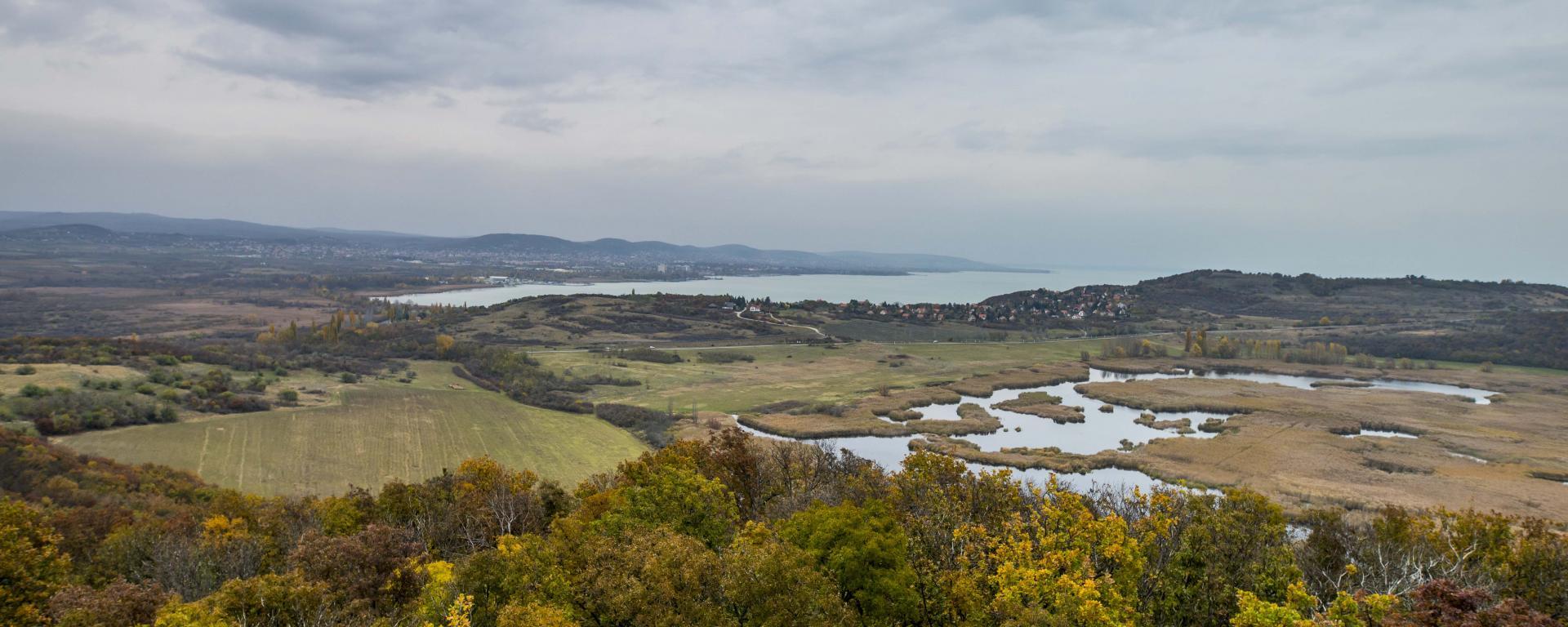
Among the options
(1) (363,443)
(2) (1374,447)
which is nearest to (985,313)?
(2) (1374,447)

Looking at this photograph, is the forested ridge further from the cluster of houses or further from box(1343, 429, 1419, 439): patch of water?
the cluster of houses

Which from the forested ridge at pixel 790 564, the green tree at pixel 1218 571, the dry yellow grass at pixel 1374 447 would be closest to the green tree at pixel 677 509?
the forested ridge at pixel 790 564

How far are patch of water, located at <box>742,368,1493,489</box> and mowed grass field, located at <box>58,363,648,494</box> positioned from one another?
18.5 meters

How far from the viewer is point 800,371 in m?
110

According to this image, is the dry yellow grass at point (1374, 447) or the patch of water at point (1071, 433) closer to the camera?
the dry yellow grass at point (1374, 447)

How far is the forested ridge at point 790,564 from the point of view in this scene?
53.4 feet

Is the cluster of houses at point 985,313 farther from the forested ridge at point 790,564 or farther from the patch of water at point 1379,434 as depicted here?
the forested ridge at point 790,564

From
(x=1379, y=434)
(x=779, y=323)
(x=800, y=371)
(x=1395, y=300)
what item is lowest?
(x=800, y=371)

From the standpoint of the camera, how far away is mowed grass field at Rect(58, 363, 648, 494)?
175 feet

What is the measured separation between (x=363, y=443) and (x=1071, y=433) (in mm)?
65535

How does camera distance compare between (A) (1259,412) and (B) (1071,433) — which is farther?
(A) (1259,412)

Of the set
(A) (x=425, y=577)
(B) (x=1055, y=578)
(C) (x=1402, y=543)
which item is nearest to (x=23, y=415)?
(A) (x=425, y=577)

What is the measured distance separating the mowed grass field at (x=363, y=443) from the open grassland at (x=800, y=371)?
15.4 meters

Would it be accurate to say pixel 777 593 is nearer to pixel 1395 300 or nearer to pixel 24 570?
pixel 24 570
